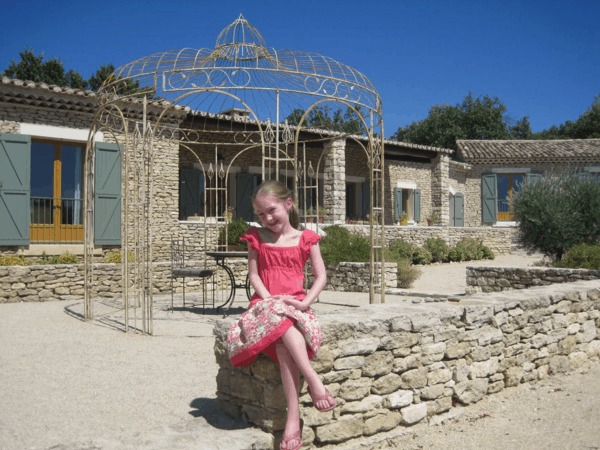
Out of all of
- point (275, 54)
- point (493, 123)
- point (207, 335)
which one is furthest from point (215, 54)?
point (493, 123)

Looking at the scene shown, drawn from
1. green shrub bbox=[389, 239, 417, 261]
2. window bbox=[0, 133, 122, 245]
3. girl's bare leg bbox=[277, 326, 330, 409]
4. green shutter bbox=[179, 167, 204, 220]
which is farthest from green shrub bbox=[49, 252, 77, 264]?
girl's bare leg bbox=[277, 326, 330, 409]

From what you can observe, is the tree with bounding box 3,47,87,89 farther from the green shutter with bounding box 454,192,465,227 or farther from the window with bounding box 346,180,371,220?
the green shutter with bounding box 454,192,465,227

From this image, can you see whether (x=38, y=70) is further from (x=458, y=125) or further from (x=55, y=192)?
(x=458, y=125)

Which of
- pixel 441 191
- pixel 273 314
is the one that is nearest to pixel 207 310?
pixel 273 314

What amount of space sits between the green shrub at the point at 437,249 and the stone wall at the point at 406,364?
39.0 ft

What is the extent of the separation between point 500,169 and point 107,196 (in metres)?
15.1

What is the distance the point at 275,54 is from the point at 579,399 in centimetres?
508

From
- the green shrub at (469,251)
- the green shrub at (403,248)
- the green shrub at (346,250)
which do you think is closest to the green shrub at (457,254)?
the green shrub at (469,251)

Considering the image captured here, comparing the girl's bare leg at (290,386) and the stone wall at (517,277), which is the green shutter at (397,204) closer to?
the stone wall at (517,277)

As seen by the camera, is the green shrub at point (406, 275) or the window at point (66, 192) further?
the window at point (66, 192)

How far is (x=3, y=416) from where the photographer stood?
3.49 metres

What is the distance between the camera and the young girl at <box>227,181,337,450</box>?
2828mm

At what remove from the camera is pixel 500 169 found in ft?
69.5

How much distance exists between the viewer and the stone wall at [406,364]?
10.5 feet
